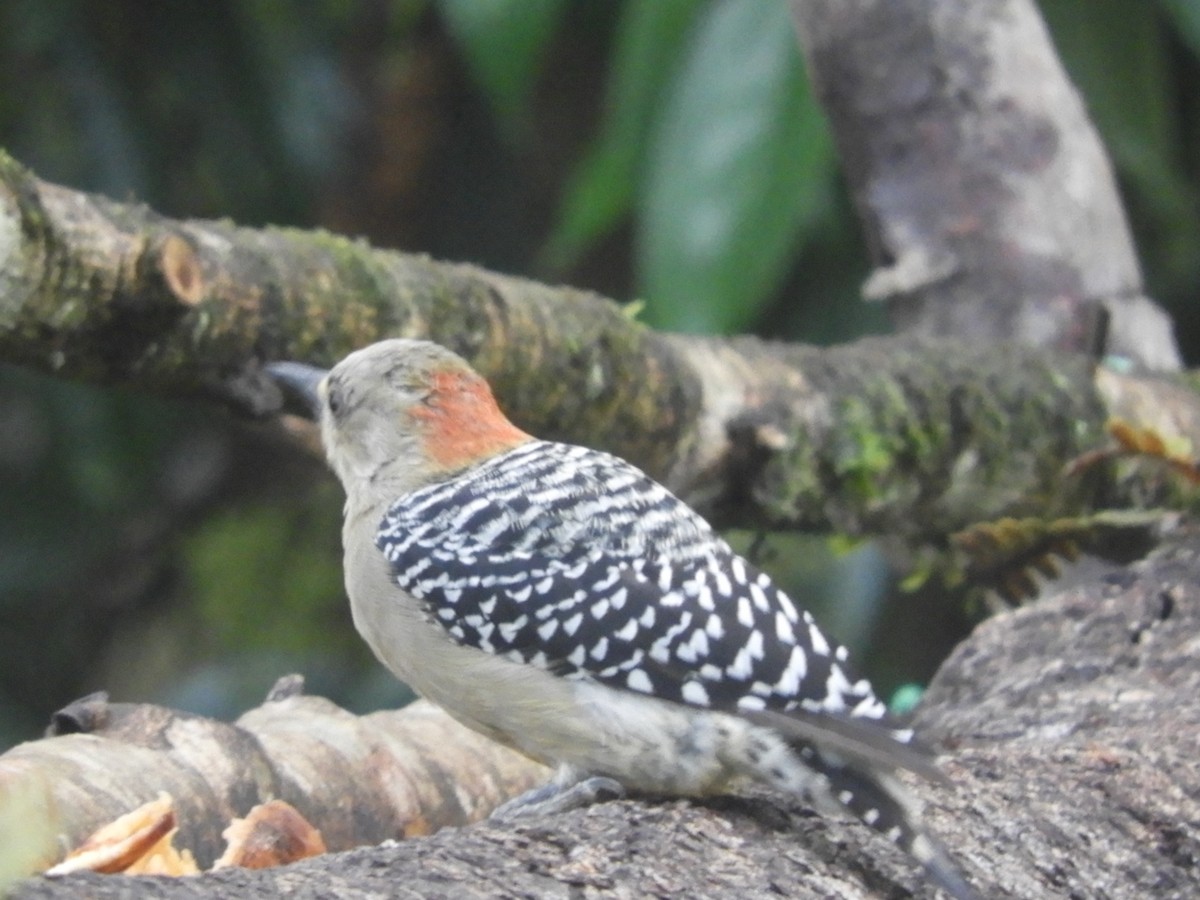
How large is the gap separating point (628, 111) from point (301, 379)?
112 inches

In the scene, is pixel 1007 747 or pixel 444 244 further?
pixel 444 244

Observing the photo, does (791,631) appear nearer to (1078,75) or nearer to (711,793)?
(711,793)

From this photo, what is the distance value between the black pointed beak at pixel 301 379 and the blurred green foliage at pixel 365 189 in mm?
1905

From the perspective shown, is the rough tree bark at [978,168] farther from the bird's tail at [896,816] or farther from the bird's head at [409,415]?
the bird's tail at [896,816]

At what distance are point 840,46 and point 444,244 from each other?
9.84 ft

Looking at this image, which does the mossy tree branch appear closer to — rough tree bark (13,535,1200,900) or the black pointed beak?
the black pointed beak

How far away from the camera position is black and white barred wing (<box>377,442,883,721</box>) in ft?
8.52

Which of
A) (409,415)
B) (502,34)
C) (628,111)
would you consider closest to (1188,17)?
(628,111)

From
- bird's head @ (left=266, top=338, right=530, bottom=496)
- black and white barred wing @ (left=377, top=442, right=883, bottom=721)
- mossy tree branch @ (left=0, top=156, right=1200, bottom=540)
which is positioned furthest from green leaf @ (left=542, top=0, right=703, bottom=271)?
black and white barred wing @ (left=377, top=442, right=883, bottom=721)

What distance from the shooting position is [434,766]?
3.29 meters

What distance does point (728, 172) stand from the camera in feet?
18.2

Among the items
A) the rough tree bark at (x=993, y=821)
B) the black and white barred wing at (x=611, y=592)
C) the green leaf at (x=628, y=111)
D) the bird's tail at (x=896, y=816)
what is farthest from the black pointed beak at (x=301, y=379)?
the green leaf at (x=628, y=111)

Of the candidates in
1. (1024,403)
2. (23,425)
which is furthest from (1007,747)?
(23,425)

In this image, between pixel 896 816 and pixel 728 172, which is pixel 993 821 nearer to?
pixel 896 816
